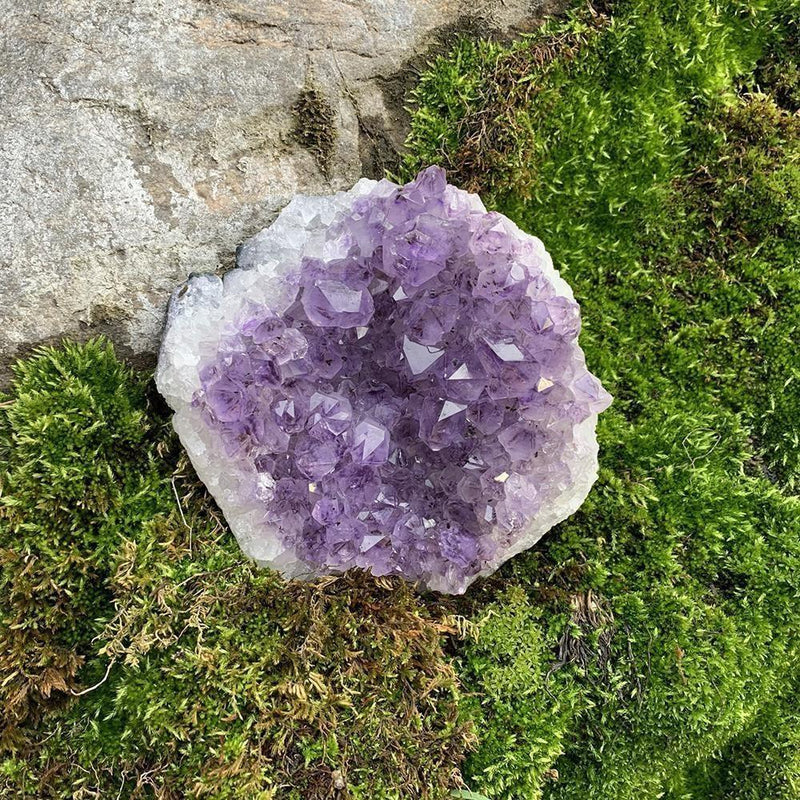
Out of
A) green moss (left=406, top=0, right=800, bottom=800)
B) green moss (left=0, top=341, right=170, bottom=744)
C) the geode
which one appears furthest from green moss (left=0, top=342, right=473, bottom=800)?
green moss (left=406, top=0, right=800, bottom=800)

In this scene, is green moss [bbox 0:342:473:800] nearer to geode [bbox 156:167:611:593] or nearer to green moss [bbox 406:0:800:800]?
geode [bbox 156:167:611:593]

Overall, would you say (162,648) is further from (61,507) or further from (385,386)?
(385,386)

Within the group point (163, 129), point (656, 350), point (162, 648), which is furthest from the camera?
point (656, 350)

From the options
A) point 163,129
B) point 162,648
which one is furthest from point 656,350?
point 162,648

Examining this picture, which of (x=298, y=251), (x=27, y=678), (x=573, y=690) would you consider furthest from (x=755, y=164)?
(x=27, y=678)

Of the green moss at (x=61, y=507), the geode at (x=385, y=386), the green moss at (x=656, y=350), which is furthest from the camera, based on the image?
the green moss at (x=656, y=350)

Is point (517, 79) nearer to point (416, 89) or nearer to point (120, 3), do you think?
point (416, 89)

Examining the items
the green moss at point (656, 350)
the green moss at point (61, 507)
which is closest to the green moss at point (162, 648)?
the green moss at point (61, 507)

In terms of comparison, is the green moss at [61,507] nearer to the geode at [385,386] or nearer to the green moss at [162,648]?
the green moss at [162,648]
